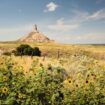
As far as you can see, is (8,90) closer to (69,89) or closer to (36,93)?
(36,93)

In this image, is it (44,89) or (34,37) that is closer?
(44,89)

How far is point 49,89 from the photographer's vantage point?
41.3 feet

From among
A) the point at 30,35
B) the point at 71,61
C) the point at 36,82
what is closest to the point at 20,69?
the point at 36,82

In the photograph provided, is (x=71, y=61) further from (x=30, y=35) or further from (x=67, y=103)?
(x=30, y=35)

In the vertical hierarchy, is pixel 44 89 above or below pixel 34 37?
below

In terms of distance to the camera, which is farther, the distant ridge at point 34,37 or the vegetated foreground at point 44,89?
the distant ridge at point 34,37

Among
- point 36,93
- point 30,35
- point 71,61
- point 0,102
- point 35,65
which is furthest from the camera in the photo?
point 30,35

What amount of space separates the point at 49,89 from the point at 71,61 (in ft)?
17.0

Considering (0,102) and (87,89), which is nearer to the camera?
(0,102)

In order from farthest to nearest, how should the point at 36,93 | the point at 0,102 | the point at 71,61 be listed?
1. the point at 71,61
2. the point at 36,93
3. the point at 0,102

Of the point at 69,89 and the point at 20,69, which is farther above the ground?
the point at 20,69

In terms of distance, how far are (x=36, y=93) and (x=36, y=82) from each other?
43 centimetres

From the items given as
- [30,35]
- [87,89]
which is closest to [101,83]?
[87,89]

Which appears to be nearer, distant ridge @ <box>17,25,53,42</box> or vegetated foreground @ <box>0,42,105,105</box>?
vegetated foreground @ <box>0,42,105,105</box>
